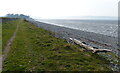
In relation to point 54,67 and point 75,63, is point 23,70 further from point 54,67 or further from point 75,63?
point 75,63

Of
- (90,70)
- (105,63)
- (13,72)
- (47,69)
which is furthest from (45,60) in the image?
(105,63)

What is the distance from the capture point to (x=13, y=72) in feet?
47.7

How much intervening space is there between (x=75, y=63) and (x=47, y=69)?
3.59 meters

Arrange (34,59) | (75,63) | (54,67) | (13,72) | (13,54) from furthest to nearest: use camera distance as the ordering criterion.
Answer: (13,54), (34,59), (75,63), (54,67), (13,72)

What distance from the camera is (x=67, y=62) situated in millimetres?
17188

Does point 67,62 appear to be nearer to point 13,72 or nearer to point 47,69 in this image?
point 47,69

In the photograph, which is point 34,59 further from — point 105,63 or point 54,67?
point 105,63

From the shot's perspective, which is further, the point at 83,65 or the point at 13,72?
the point at 83,65

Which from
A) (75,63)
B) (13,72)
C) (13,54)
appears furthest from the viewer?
(13,54)

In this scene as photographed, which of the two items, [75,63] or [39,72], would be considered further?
[75,63]

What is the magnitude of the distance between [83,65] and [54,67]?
3.31 m

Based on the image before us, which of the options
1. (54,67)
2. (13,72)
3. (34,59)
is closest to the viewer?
(13,72)

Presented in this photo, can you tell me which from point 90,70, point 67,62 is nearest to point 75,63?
point 67,62

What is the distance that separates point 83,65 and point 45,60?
15.2ft
